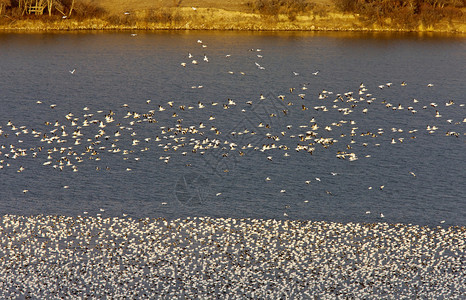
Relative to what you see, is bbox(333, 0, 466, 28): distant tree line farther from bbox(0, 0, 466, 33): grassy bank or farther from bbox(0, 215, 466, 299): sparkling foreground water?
bbox(0, 215, 466, 299): sparkling foreground water

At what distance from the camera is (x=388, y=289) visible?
47.5m

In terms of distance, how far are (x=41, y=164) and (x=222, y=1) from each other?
206 feet

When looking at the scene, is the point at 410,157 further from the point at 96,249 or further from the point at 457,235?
the point at 96,249

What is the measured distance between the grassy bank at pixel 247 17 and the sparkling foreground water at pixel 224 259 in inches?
2632

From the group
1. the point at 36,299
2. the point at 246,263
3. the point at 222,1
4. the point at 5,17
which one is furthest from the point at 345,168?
the point at 5,17

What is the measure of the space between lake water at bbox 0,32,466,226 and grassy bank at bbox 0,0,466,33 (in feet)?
29.8

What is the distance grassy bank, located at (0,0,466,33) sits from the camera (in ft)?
386

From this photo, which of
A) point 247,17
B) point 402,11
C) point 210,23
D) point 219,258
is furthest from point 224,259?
point 402,11

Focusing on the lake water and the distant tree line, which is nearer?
the lake water

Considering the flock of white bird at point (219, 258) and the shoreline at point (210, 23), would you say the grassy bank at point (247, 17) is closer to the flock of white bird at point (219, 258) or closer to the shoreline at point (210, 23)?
the shoreline at point (210, 23)

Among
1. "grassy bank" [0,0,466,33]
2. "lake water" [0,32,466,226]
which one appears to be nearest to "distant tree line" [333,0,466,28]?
"grassy bank" [0,0,466,33]

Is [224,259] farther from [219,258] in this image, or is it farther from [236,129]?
[236,129]

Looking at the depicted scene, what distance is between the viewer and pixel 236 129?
73.9m

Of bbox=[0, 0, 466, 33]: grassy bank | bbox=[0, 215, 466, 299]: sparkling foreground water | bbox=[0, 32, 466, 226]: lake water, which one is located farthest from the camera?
bbox=[0, 0, 466, 33]: grassy bank
